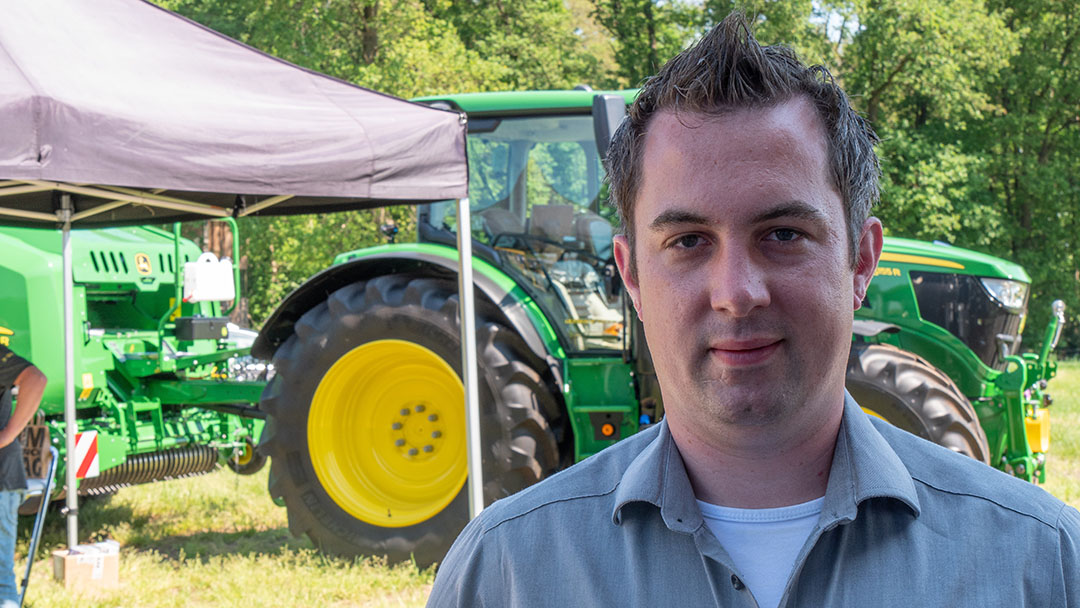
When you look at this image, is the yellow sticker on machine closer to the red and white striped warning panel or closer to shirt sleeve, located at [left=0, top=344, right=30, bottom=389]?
the red and white striped warning panel

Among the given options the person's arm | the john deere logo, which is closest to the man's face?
the person's arm

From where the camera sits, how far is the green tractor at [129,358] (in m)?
5.95

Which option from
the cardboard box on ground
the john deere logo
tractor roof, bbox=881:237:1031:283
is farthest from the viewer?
the john deere logo

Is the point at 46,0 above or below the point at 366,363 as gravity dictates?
above

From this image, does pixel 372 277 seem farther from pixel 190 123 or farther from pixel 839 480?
pixel 839 480

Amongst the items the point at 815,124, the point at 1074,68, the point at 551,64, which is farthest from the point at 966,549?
the point at 1074,68

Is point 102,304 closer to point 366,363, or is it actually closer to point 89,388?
point 89,388

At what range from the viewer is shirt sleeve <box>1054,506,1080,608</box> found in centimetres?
103

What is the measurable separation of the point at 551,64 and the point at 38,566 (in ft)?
54.3

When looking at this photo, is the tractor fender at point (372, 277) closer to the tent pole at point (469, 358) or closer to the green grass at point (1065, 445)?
the tent pole at point (469, 358)

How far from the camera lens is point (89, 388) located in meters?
6.08

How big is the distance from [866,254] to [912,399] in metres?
3.39

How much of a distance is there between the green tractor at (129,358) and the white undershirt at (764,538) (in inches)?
198

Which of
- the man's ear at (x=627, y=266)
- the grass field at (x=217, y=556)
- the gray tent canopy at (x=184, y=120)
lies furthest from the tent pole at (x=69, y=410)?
the man's ear at (x=627, y=266)
